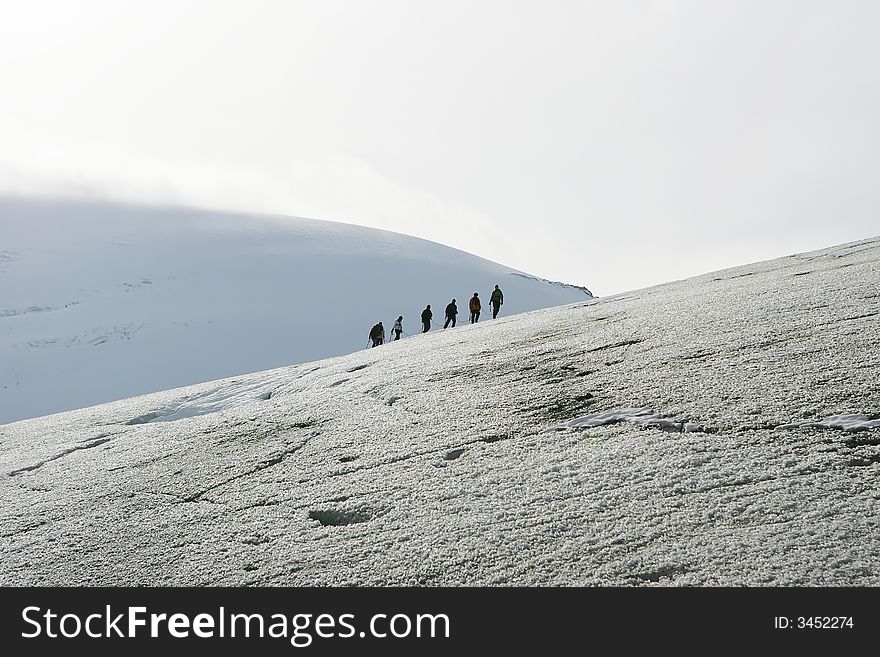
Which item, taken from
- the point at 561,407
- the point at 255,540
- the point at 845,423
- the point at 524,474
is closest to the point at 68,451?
the point at 255,540

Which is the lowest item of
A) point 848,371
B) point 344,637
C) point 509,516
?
point 344,637

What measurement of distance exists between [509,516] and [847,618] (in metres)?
2.26

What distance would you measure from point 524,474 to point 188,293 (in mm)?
55960

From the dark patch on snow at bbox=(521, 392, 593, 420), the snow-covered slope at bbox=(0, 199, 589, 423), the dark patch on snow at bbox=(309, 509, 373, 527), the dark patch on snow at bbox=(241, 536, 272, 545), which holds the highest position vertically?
A: the snow-covered slope at bbox=(0, 199, 589, 423)

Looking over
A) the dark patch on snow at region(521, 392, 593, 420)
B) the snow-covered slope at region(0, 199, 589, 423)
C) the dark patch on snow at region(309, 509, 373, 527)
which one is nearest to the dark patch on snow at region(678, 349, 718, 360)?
the dark patch on snow at region(521, 392, 593, 420)

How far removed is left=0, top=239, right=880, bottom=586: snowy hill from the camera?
4.61m

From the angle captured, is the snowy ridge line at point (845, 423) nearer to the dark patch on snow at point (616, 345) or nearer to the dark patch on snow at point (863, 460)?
the dark patch on snow at point (863, 460)

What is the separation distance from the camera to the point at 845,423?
18.9 ft

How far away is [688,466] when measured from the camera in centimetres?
550

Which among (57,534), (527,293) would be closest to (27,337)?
(527,293)

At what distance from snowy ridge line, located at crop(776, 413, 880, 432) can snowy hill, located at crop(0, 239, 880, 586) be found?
0.02 m

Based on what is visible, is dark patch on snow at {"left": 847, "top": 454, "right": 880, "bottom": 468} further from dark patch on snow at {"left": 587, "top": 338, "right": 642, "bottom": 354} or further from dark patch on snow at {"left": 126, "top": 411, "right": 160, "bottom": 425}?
dark patch on snow at {"left": 126, "top": 411, "right": 160, "bottom": 425}

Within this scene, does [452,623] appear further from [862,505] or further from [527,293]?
[527,293]

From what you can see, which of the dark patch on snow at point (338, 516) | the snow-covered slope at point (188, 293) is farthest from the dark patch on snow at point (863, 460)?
the snow-covered slope at point (188, 293)
